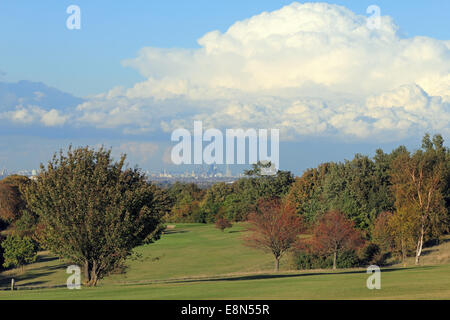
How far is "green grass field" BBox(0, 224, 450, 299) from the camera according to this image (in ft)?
103

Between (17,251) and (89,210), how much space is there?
53521 millimetres

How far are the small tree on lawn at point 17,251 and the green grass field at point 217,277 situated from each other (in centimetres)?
202

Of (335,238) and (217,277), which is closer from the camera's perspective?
(217,277)

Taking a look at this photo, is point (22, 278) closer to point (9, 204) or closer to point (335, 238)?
point (335, 238)

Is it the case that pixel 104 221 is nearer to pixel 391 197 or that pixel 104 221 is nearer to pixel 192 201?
pixel 391 197

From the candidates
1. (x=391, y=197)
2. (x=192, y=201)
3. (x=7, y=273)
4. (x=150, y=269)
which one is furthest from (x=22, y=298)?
(x=192, y=201)

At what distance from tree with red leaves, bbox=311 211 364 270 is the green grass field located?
5.96 meters

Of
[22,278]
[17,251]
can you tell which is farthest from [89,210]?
[17,251]

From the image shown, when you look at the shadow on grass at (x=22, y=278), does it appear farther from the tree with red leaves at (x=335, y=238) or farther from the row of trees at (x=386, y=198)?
the tree with red leaves at (x=335, y=238)

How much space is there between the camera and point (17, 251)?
89.0m

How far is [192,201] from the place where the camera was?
179750 mm

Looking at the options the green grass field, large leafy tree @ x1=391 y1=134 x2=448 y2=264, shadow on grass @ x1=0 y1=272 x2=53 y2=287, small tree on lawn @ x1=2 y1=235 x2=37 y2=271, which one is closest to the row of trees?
large leafy tree @ x1=391 y1=134 x2=448 y2=264

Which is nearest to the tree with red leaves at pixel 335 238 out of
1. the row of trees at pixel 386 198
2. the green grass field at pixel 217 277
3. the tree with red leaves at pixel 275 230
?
the row of trees at pixel 386 198

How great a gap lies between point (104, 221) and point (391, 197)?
2655 inches
